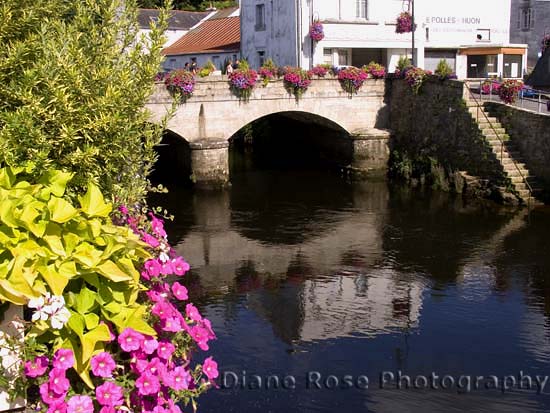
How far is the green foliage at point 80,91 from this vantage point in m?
4.40

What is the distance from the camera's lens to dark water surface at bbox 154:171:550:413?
9336 mm

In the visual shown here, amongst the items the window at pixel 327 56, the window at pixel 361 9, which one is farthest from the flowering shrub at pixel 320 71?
the window at pixel 361 9

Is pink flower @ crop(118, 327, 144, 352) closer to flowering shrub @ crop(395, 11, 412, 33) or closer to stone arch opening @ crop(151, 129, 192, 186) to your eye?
stone arch opening @ crop(151, 129, 192, 186)

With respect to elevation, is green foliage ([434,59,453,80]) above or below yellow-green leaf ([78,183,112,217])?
above

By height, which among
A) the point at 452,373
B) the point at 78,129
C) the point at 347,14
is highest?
the point at 347,14

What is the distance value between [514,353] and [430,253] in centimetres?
586

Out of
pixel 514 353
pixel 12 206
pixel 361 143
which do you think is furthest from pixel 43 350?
pixel 361 143

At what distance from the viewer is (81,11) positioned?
4.86 m

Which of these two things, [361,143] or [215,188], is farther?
[361,143]

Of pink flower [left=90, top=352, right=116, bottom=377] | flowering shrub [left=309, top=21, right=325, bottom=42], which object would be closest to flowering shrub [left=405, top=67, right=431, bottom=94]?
flowering shrub [left=309, top=21, right=325, bottom=42]

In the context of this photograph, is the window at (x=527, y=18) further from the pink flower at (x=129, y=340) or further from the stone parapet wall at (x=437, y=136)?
the pink flower at (x=129, y=340)

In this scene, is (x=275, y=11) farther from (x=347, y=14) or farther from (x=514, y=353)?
(x=514, y=353)

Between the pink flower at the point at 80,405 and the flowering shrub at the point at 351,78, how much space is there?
22645 mm

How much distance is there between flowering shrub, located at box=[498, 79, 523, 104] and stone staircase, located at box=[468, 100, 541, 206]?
27.7 inches
